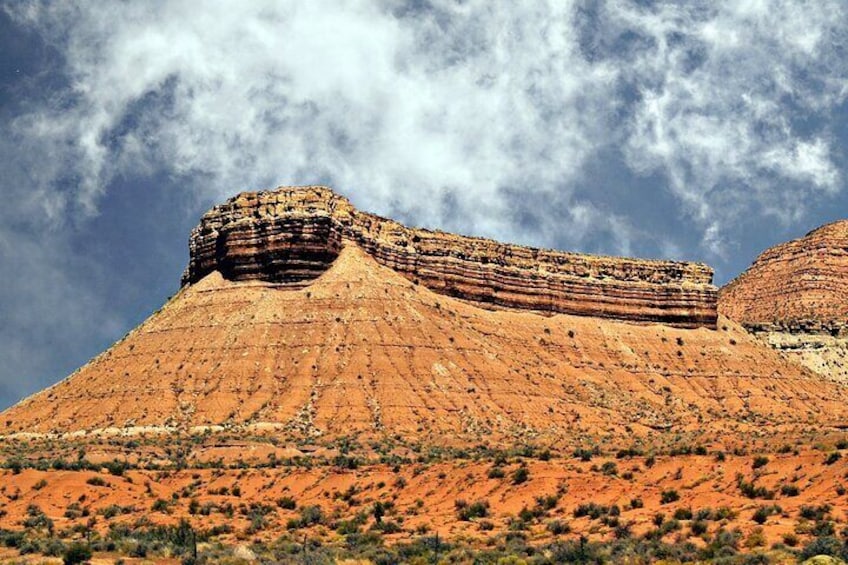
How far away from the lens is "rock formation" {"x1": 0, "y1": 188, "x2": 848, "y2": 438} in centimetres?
8119

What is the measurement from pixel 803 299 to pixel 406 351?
77722 mm

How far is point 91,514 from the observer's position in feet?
160

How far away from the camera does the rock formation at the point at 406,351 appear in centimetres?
8119

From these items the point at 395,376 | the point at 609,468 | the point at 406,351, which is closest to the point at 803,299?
the point at 406,351

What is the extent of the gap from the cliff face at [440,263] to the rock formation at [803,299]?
1799 centimetres

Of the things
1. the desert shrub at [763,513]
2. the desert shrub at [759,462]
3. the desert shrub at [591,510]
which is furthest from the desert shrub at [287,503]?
the desert shrub at [763,513]

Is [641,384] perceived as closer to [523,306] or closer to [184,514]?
[523,306]

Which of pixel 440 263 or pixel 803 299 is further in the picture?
pixel 803 299

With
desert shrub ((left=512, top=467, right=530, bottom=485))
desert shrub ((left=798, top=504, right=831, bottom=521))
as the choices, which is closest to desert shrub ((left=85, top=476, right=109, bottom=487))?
desert shrub ((left=512, top=467, right=530, bottom=485))

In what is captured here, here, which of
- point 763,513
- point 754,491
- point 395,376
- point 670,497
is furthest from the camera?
point 395,376

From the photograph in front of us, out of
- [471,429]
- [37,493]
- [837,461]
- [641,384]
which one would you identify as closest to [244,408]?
[471,429]

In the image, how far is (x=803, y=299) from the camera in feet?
477

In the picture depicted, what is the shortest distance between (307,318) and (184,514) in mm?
44846

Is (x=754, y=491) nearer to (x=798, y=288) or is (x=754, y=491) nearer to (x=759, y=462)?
(x=759, y=462)
